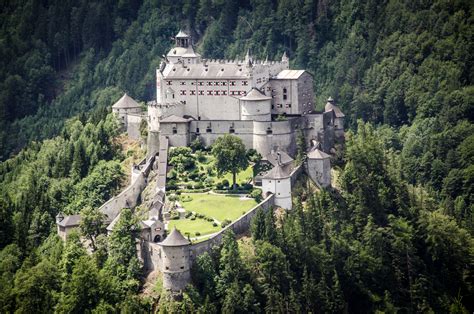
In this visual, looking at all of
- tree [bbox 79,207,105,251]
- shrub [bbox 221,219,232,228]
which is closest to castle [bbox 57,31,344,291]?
tree [bbox 79,207,105,251]

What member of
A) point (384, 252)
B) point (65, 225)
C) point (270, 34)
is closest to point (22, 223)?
point (65, 225)

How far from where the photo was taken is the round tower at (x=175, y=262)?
10675 centimetres

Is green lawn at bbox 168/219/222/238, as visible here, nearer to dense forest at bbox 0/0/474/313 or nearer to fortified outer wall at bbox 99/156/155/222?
dense forest at bbox 0/0/474/313

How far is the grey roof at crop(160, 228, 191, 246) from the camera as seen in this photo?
350 feet

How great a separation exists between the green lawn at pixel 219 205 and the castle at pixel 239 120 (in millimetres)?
1715

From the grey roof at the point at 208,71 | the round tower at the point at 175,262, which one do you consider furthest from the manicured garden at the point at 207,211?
the grey roof at the point at 208,71

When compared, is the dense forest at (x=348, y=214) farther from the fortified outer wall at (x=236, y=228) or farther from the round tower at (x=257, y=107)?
the round tower at (x=257, y=107)

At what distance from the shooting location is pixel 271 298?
110 meters

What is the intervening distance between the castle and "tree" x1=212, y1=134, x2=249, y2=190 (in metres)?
2.96

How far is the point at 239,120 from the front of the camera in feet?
424

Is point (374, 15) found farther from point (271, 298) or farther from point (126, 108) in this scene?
point (271, 298)

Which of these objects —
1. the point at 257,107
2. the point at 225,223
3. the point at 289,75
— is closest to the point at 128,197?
the point at 225,223

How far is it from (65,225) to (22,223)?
32.7ft

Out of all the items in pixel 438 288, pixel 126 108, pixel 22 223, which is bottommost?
pixel 438 288
